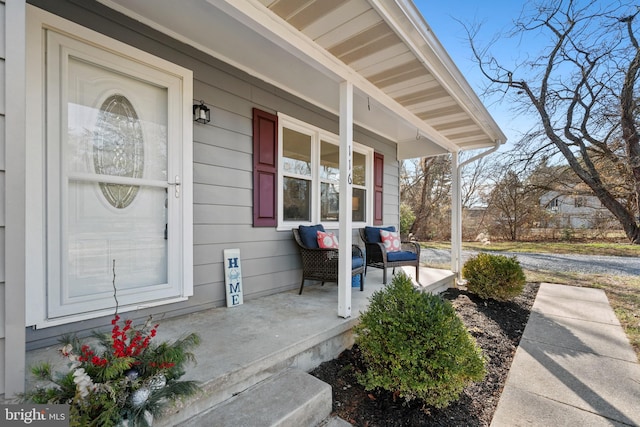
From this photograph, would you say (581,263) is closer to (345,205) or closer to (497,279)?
(497,279)

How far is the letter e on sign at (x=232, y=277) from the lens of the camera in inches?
112

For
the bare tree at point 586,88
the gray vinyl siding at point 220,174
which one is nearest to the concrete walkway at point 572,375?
the gray vinyl siding at point 220,174

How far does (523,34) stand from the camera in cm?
820

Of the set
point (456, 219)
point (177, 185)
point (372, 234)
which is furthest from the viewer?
point (456, 219)

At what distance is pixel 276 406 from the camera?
1.53 metres

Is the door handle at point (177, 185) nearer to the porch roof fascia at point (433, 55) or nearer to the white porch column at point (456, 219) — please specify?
the porch roof fascia at point (433, 55)

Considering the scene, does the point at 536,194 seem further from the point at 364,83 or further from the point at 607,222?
the point at 364,83

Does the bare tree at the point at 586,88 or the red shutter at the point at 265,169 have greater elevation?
the bare tree at the point at 586,88

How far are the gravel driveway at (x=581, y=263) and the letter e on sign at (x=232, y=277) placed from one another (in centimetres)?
496

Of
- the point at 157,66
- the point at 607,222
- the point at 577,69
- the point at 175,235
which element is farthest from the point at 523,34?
the point at 175,235

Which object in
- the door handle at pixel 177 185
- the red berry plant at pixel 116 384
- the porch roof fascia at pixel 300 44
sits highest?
the porch roof fascia at pixel 300 44

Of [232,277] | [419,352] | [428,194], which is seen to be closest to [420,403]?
[419,352]

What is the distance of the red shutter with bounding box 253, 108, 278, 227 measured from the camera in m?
3.16

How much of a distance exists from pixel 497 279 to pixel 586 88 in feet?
29.5
